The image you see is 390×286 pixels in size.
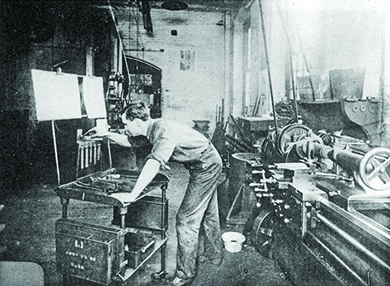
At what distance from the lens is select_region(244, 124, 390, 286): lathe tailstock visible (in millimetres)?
1522

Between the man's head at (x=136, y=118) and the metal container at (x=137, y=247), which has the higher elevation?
the man's head at (x=136, y=118)

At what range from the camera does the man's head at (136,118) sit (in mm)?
2416

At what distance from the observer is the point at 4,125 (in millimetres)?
5281

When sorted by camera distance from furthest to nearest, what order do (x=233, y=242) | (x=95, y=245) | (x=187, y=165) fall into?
(x=233, y=242) → (x=187, y=165) → (x=95, y=245)

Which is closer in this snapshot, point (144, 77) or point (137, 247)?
point (137, 247)

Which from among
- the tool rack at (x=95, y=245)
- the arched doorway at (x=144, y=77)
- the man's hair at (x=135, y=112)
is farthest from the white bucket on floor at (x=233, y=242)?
the arched doorway at (x=144, y=77)

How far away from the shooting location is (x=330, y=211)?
70.7 inches

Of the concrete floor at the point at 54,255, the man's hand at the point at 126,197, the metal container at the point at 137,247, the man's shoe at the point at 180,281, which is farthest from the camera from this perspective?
the concrete floor at the point at 54,255

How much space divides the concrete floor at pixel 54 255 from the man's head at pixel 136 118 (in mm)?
1285

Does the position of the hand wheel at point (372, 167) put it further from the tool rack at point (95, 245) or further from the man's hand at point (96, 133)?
the man's hand at point (96, 133)

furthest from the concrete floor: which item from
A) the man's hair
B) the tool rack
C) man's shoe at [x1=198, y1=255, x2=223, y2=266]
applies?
the man's hair

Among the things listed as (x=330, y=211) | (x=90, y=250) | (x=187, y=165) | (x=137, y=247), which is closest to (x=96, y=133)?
(x=187, y=165)

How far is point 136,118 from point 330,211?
1486 millimetres

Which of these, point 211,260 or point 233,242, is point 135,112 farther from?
point 233,242
